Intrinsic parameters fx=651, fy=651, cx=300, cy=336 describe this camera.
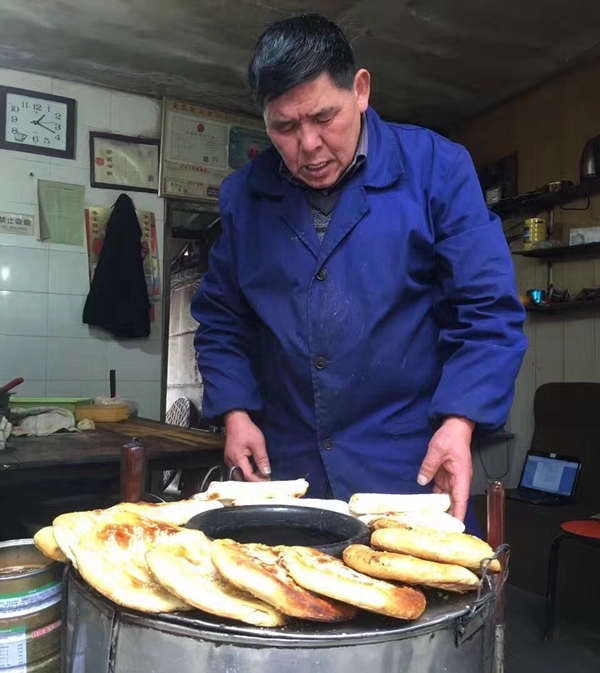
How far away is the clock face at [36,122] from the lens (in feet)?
12.2

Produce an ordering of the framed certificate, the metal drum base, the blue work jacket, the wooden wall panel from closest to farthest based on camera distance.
Answer: the metal drum base, the blue work jacket, the wooden wall panel, the framed certificate

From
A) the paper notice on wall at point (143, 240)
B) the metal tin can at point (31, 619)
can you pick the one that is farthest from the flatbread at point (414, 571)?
the paper notice on wall at point (143, 240)

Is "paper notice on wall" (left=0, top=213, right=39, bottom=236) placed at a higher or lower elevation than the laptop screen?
higher

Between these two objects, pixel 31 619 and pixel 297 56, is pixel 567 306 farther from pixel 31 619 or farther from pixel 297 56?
pixel 31 619

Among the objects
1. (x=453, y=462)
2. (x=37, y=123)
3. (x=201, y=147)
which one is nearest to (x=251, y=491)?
(x=453, y=462)

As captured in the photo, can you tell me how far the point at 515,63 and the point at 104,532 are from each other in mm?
3716

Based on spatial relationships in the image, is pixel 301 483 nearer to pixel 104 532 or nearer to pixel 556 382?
pixel 104 532

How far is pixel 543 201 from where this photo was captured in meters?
3.82

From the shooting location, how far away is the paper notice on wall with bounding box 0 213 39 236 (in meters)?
3.70

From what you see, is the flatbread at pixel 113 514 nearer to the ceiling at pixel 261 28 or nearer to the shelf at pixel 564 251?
the ceiling at pixel 261 28

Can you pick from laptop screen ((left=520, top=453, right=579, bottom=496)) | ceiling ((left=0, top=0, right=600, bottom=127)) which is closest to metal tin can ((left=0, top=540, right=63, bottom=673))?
ceiling ((left=0, top=0, right=600, bottom=127))

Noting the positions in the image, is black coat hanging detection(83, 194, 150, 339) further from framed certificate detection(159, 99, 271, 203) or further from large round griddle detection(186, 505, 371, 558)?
large round griddle detection(186, 505, 371, 558)

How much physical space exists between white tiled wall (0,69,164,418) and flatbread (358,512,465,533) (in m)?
3.30

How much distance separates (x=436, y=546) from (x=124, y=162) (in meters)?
3.78
